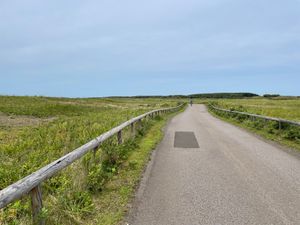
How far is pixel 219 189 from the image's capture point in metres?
7.16

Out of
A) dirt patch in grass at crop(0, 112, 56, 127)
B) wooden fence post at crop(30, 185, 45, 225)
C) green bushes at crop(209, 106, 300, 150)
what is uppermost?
wooden fence post at crop(30, 185, 45, 225)

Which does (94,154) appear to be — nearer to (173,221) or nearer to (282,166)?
(173,221)

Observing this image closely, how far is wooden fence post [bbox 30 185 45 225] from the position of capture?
14.9ft

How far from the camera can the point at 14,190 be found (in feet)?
12.8

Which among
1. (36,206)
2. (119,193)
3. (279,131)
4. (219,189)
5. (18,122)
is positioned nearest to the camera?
(36,206)

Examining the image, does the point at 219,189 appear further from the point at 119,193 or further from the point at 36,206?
the point at 36,206

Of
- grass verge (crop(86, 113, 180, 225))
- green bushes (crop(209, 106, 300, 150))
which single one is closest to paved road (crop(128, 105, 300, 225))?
grass verge (crop(86, 113, 180, 225))

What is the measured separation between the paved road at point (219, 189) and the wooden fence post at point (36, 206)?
150cm

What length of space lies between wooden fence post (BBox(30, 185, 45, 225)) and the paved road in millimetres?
1498

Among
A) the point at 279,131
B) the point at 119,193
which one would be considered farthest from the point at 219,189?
the point at 279,131

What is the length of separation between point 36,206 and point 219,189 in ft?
12.8

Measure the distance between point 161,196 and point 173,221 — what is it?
130cm

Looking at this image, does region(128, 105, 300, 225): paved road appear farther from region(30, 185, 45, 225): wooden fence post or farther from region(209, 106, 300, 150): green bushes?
region(209, 106, 300, 150): green bushes

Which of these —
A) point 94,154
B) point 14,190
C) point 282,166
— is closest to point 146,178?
point 94,154
